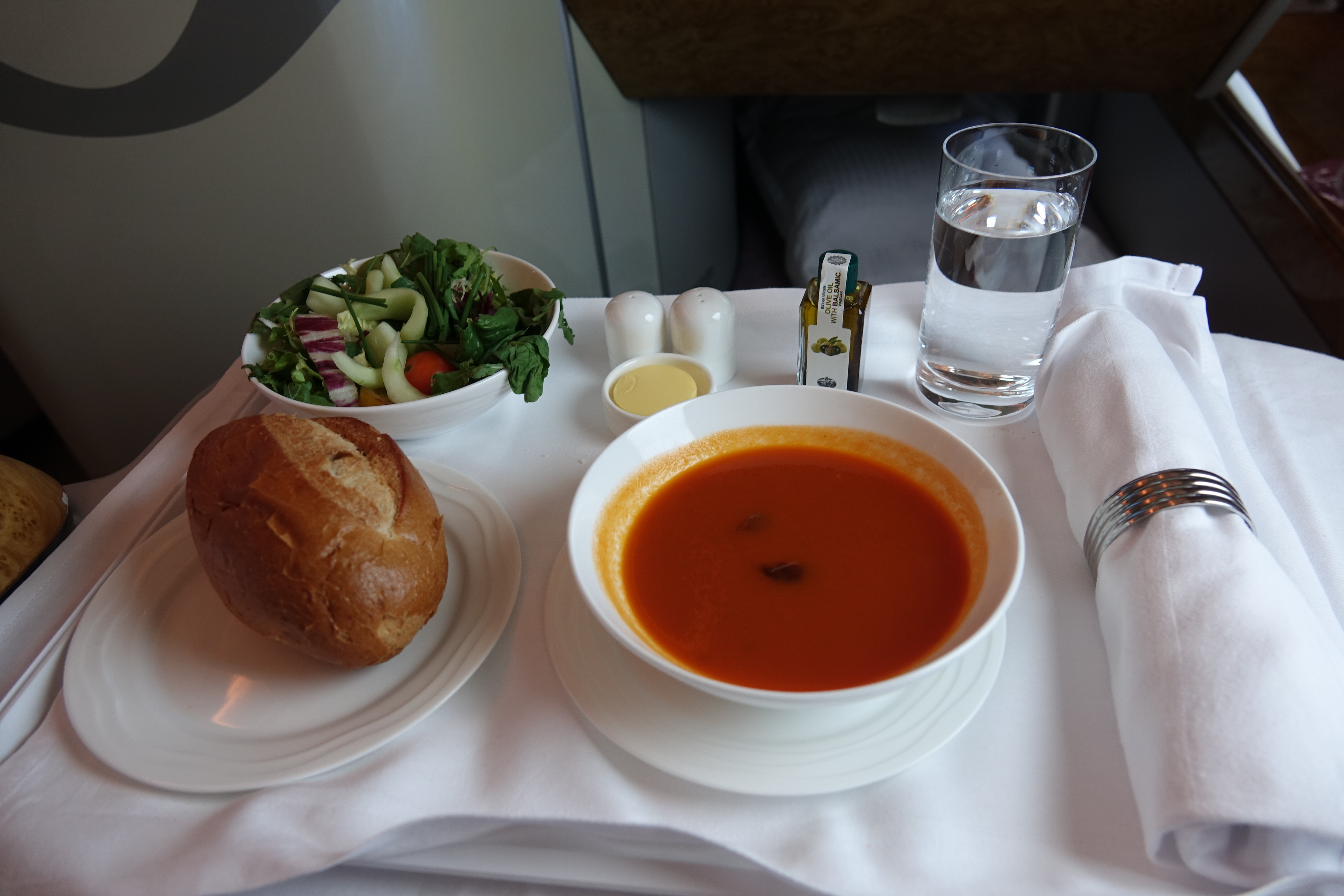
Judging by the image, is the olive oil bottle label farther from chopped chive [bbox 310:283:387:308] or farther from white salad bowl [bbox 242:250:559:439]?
chopped chive [bbox 310:283:387:308]

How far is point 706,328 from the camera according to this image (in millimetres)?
1281

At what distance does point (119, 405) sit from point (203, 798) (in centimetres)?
174

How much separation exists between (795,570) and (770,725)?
0.61 ft

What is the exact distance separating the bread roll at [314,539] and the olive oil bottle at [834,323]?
1.96ft

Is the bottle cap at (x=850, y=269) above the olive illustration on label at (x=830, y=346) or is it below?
above

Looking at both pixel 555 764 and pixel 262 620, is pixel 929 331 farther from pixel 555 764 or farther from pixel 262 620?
pixel 262 620

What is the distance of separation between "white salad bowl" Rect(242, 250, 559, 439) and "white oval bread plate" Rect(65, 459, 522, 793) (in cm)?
21

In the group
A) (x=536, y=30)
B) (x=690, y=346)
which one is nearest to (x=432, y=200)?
(x=536, y=30)

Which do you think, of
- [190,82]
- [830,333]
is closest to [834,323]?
[830,333]

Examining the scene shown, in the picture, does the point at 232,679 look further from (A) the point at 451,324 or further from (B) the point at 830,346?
(B) the point at 830,346

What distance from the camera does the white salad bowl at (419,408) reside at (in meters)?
1.13

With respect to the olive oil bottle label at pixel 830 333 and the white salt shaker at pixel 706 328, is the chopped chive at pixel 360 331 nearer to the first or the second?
the white salt shaker at pixel 706 328

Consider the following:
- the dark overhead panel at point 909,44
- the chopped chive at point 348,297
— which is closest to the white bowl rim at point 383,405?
the chopped chive at point 348,297

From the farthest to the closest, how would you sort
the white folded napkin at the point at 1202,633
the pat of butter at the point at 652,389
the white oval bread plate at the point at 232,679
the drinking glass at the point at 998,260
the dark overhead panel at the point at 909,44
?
the dark overhead panel at the point at 909,44
the pat of butter at the point at 652,389
the drinking glass at the point at 998,260
the white oval bread plate at the point at 232,679
the white folded napkin at the point at 1202,633
